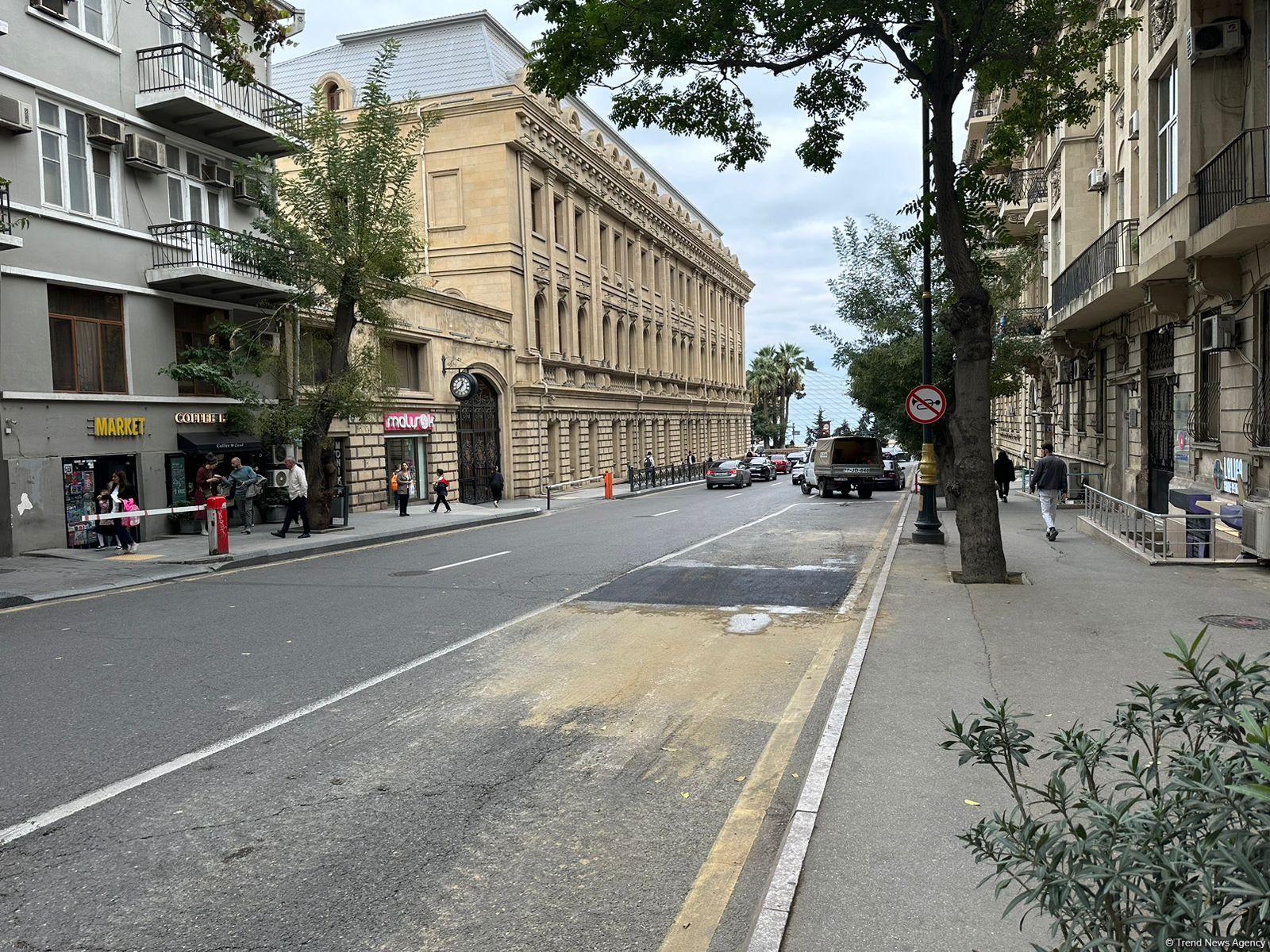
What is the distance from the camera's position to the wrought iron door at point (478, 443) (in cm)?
3341

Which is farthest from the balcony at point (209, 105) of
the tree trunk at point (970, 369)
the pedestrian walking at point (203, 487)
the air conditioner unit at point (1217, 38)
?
the air conditioner unit at point (1217, 38)

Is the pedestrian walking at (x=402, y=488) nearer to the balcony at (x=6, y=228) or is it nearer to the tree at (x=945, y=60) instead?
the balcony at (x=6, y=228)

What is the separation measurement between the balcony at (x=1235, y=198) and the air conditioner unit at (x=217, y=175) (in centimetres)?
2018

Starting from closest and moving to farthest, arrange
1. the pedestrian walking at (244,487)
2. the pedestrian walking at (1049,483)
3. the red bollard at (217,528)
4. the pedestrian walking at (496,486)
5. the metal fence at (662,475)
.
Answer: the red bollard at (217,528), the pedestrian walking at (1049,483), the pedestrian walking at (244,487), the pedestrian walking at (496,486), the metal fence at (662,475)

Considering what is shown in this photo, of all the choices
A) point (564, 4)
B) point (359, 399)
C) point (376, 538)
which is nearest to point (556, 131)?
point (359, 399)

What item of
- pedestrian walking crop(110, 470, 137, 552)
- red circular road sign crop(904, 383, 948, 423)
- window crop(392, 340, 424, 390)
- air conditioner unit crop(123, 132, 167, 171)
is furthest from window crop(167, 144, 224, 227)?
red circular road sign crop(904, 383, 948, 423)

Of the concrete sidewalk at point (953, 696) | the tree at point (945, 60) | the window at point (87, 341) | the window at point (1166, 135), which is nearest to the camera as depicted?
the concrete sidewalk at point (953, 696)

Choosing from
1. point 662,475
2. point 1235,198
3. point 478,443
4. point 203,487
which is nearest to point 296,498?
point 203,487

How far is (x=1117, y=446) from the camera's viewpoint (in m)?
21.8

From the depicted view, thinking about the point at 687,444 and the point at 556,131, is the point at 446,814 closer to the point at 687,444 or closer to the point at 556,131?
→ the point at 556,131

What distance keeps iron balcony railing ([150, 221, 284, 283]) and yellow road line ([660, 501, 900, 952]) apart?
1773cm

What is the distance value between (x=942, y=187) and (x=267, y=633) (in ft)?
31.5

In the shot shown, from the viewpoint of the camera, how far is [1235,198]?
12.0m

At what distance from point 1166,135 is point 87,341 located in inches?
834
